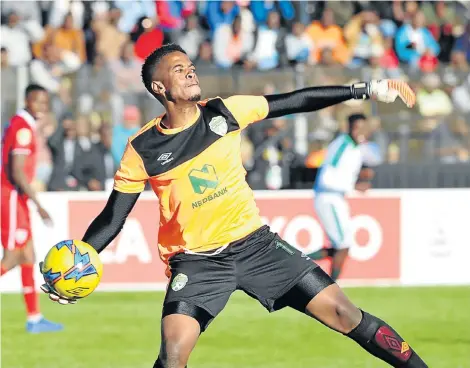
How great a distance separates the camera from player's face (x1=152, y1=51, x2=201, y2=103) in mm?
6309

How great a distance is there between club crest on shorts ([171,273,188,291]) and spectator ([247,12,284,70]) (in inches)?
415

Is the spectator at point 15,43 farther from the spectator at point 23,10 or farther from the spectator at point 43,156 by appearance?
the spectator at point 43,156

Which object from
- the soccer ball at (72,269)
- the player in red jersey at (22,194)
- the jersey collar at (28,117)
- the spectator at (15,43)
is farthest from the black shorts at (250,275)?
the spectator at (15,43)

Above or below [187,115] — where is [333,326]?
below

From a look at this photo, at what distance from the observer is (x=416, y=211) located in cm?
1364

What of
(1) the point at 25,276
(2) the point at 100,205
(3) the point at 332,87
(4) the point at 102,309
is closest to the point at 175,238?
(3) the point at 332,87

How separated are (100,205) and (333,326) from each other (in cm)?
708

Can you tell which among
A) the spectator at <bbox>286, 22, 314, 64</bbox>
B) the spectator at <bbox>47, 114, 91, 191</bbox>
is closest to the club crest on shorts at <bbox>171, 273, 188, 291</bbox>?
the spectator at <bbox>47, 114, 91, 191</bbox>

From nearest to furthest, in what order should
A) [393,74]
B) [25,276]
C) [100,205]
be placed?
1. [25,276]
2. [100,205]
3. [393,74]

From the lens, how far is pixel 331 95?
6520 mm

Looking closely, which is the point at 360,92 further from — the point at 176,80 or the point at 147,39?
the point at 147,39

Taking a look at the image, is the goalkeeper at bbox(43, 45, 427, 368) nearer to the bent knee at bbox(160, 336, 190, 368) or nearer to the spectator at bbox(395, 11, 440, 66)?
the bent knee at bbox(160, 336, 190, 368)

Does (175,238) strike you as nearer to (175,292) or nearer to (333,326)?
(175,292)

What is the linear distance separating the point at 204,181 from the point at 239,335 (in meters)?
4.17
